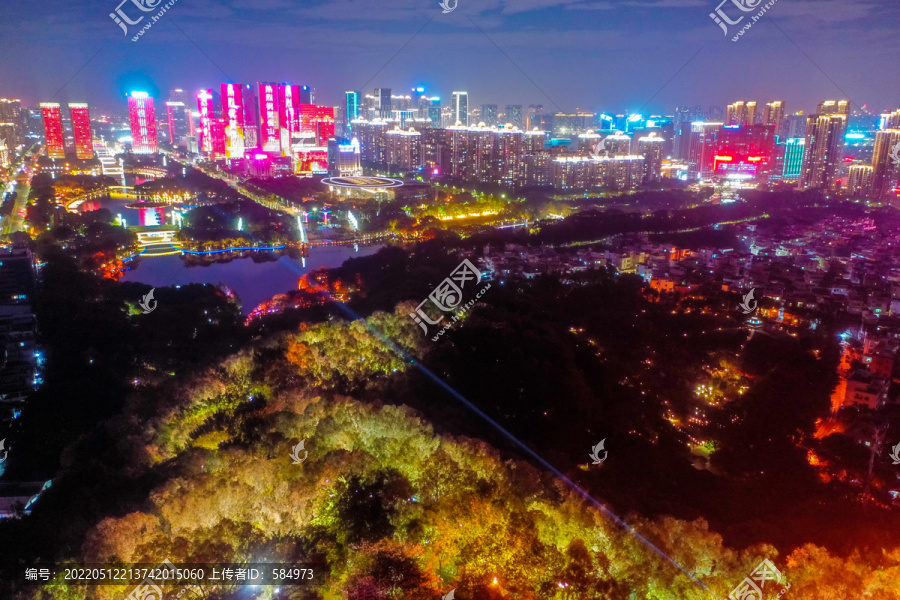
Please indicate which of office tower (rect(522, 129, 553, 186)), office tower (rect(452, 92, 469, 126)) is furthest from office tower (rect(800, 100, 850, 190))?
office tower (rect(452, 92, 469, 126))

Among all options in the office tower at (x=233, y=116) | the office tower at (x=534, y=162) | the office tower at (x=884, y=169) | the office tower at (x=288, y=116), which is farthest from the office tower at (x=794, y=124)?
the office tower at (x=233, y=116)

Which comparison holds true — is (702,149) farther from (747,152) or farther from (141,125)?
(141,125)

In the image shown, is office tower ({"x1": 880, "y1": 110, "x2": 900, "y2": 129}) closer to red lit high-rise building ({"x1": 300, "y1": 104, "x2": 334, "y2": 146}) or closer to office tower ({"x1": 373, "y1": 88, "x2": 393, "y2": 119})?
office tower ({"x1": 373, "y1": 88, "x2": 393, "y2": 119})

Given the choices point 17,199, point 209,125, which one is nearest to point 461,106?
point 209,125

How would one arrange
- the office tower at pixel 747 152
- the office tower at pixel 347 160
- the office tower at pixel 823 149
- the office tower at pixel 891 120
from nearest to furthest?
the office tower at pixel 891 120
the office tower at pixel 823 149
the office tower at pixel 347 160
the office tower at pixel 747 152

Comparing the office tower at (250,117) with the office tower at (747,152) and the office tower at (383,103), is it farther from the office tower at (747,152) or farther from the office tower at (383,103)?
the office tower at (747,152)

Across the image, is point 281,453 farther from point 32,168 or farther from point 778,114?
point 778,114

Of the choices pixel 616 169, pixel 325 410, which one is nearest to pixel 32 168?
pixel 616 169
